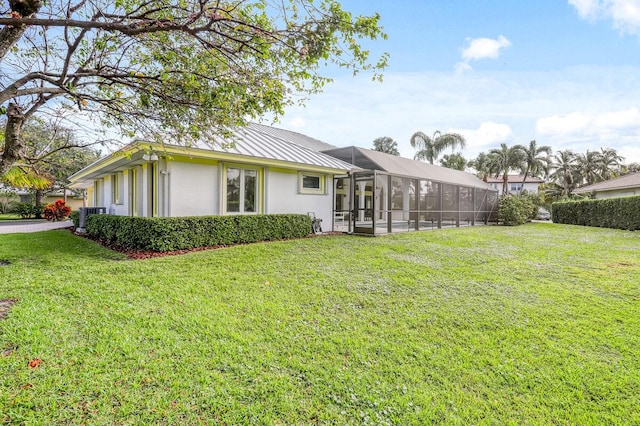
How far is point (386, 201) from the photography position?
1284 centimetres

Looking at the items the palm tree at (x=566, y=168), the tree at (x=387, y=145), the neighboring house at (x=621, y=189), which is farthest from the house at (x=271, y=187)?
the palm tree at (x=566, y=168)

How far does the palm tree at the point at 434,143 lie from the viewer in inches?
1170

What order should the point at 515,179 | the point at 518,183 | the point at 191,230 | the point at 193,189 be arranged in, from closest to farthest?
1. the point at 191,230
2. the point at 193,189
3. the point at 518,183
4. the point at 515,179

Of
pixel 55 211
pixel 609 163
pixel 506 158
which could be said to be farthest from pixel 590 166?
pixel 55 211

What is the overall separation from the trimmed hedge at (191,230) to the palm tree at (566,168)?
49.8 m

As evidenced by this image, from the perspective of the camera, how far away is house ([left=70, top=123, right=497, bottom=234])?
9.41m

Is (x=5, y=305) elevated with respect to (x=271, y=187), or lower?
lower

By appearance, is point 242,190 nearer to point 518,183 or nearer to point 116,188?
point 116,188

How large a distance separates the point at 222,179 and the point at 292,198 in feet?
9.53

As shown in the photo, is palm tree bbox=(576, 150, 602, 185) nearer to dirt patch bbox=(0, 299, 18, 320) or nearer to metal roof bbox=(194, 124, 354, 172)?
metal roof bbox=(194, 124, 354, 172)

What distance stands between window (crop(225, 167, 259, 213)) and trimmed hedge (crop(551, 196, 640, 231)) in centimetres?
1892

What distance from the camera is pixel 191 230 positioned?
8383 mm

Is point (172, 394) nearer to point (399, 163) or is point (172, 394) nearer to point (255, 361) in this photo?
point (255, 361)

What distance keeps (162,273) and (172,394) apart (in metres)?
3.91
